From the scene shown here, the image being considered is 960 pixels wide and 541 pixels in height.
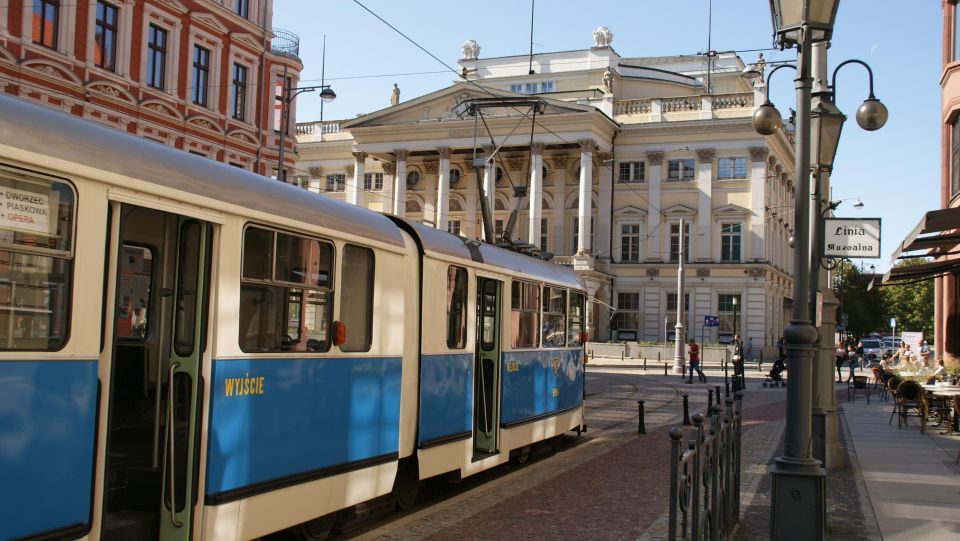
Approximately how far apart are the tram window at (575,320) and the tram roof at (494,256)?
20cm

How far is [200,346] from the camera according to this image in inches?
255

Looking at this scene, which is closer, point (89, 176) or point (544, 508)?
point (89, 176)

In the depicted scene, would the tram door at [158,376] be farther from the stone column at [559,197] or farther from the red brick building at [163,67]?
the stone column at [559,197]

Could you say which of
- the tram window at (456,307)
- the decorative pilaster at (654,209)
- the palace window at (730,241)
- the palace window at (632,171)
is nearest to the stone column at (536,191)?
the palace window at (632,171)

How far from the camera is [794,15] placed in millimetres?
8039

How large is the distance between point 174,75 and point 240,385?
26993mm

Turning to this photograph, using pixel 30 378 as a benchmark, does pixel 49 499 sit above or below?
below

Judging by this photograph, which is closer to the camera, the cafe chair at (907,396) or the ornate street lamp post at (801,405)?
the ornate street lamp post at (801,405)

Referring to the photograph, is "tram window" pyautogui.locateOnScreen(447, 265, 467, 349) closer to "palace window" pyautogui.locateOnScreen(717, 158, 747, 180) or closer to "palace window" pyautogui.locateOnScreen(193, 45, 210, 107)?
"palace window" pyautogui.locateOnScreen(193, 45, 210, 107)

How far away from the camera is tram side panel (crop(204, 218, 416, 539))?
21.8 feet

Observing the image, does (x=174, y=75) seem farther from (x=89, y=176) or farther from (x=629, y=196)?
(x=629, y=196)

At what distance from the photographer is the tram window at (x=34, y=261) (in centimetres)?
502

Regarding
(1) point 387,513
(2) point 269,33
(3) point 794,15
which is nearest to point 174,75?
(2) point 269,33

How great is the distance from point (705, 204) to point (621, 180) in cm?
665
